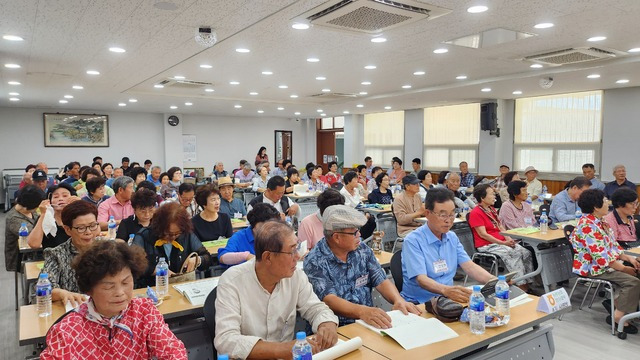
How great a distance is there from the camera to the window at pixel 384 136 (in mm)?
15648

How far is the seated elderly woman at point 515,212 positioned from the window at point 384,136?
987cm

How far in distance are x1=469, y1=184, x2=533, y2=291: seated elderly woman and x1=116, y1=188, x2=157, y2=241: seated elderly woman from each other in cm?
356

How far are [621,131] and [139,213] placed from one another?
10.6 metres

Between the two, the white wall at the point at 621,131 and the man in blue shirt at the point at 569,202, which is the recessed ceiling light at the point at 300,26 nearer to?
the man in blue shirt at the point at 569,202

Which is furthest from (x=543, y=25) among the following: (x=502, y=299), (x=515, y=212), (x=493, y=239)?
(x=502, y=299)

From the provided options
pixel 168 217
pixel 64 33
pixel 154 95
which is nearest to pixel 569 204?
pixel 168 217

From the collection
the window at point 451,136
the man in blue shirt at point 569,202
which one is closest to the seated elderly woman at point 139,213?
the man in blue shirt at point 569,202

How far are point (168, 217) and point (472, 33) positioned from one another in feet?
13.6

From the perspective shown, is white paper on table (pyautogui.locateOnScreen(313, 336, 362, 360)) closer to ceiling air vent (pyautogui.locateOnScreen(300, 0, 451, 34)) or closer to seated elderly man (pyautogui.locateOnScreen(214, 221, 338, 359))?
seated elderly man (pyautogui.locateOnScreen(214, 221, 338, 359))

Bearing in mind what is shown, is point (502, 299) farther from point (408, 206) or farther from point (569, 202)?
point (569, 202)

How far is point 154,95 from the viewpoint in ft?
37.0

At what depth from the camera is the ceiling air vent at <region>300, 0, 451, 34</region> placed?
411 centimetres

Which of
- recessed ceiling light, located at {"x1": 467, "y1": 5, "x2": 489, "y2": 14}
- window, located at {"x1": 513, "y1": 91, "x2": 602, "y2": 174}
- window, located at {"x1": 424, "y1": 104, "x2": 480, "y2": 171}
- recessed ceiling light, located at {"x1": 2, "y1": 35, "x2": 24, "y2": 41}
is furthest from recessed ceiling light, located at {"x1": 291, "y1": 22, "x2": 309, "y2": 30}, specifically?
window, located at {"x1": 424, "y1": 104, "x2": 480, "y2": 171}

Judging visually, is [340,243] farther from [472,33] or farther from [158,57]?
[158,57]
